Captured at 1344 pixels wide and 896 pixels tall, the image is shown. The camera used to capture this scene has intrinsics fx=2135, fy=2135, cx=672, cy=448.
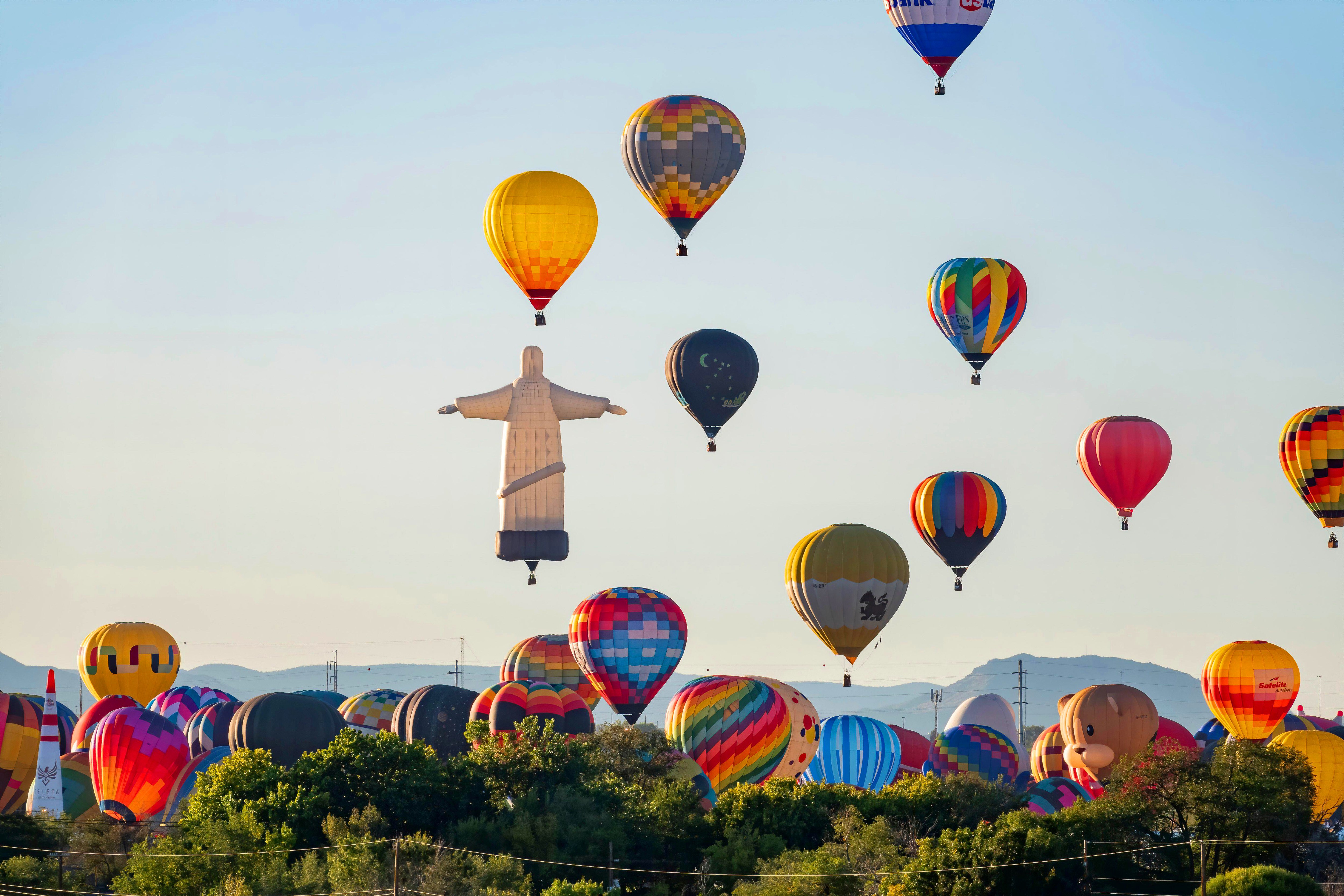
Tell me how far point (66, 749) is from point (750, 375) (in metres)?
27.7

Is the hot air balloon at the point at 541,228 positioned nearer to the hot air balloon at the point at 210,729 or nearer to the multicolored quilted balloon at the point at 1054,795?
Result: the hot air balloon at the point at 210,729

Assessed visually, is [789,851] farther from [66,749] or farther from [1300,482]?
[66,749]

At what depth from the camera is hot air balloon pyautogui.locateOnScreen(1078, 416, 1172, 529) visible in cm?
6750

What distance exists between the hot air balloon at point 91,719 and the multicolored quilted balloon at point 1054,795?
96.3 ft

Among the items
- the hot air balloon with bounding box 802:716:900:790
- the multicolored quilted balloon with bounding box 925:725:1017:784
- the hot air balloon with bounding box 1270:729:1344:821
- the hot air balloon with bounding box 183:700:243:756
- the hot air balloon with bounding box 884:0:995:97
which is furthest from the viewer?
the multicolored quilted balloon with bounding box 925:725:1017:784

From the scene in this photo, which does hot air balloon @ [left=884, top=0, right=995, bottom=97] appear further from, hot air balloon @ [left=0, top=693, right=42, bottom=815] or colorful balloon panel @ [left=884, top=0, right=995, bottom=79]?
hot air balloon @ [left=0, top=693, right=42, bottom=815]

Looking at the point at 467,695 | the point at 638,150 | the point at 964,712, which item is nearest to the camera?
the point at 638,150

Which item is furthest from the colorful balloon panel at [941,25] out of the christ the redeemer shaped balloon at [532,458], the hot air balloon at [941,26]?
the christ the redeemer shaped balloon at [532,458]

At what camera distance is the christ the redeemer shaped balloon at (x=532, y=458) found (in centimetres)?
6044

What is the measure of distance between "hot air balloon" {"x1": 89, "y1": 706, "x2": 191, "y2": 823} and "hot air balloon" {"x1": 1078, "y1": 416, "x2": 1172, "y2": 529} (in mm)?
29890

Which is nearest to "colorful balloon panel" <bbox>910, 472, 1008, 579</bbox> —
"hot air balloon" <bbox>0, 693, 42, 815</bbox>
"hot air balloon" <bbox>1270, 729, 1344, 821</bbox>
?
"hot air balloon" <bbox>1270, 729, 1344, 821</bbox>

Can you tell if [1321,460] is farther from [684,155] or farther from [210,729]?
[210,729]

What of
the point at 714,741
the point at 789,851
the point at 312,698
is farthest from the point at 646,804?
the point at 312,698

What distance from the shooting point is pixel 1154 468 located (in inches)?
2662
